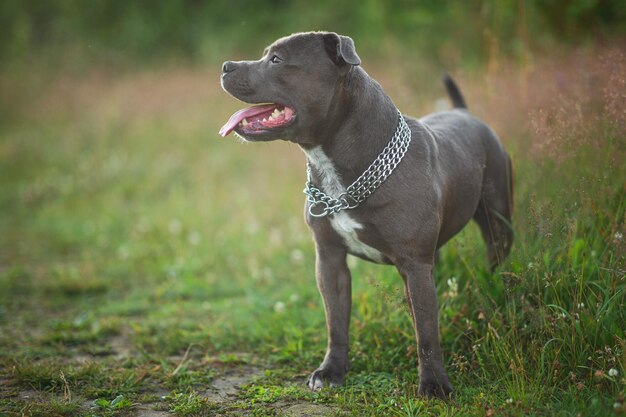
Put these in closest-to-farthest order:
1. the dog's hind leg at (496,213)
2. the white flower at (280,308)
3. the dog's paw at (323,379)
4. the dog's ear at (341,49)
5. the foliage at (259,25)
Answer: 1. the dog's ear at (341,49)
2. the dog's paw at (323,379)
3. the dog's hind leg at (496,213)
4. the white flower at (280,308)
5. the foliage at (259,25)

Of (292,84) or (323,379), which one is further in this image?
(323,379)

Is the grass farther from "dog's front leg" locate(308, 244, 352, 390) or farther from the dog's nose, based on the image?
the dog's nose

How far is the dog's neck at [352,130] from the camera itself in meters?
3.19

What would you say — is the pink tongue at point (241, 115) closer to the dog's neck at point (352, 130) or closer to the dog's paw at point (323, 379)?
the dog's neck at point (352, 130)

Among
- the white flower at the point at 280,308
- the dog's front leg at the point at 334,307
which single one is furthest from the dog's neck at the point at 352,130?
the white flower at the point at 280,308

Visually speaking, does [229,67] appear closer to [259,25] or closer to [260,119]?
[260,119]

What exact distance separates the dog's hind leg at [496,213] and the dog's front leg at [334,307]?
103 cm


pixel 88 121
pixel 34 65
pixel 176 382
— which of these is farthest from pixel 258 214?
pixel 34 65

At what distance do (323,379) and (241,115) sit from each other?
148cm

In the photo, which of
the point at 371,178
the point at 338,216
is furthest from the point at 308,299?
the point at 371,178

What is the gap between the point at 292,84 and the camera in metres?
3.18

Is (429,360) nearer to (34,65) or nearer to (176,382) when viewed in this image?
(176,382)

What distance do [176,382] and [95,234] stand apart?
4.23 m

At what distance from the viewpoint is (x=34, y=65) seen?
1521 cm
